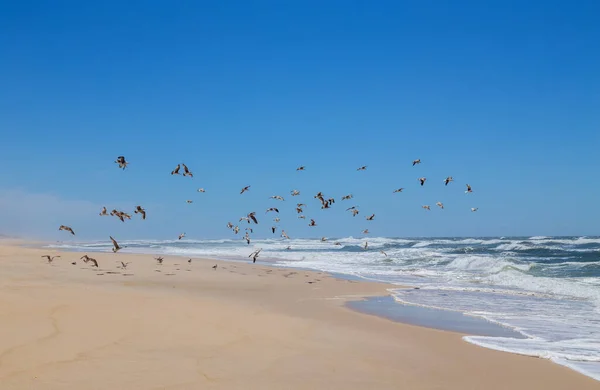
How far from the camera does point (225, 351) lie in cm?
742

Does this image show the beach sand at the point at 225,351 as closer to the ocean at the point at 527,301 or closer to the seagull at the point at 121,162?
the ocean at the point at 527,301

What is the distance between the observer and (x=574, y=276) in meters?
23.1

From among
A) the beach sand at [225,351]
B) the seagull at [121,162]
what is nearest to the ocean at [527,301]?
the beach sand at [225,351]

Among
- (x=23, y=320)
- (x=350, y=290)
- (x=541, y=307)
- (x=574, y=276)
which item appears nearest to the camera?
(x=23, y=320)

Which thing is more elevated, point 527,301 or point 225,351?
point 527,301

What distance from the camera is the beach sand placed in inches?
239

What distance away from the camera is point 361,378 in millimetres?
6500

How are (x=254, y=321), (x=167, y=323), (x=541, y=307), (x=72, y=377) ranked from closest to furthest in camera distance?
1. (x=72, y=377)
2. (x=167, y=323)
3. (x=254, y=321)
4. (x=541, y=307)

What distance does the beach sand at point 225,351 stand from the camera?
19.9ft

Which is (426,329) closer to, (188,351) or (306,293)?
(188,351)

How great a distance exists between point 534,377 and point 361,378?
2275mm

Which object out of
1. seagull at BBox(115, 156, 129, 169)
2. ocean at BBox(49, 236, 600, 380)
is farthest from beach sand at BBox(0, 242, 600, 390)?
seagull at BBox(115, 156, 129, 169)

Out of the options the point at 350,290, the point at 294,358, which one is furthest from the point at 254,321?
the point at 350,290

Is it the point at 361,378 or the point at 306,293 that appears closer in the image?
the point at 361,378
